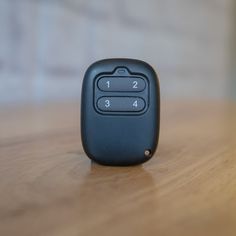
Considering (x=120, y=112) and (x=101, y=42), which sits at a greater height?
(x=101, y=42)

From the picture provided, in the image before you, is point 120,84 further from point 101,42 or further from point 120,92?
point 101,42

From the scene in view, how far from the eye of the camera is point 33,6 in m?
1.16

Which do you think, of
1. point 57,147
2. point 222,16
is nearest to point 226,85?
point 222,16

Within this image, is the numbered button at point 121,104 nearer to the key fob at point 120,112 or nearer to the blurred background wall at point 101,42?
the key fob at point 120,112

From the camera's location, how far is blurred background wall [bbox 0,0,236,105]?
3.74 feet

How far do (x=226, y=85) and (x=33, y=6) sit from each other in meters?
1.37

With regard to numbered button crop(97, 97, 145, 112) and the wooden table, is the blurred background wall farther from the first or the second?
numbered button crop(97, 97, 145, 112)

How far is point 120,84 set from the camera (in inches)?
17.1

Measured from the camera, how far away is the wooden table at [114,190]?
0.27 meters

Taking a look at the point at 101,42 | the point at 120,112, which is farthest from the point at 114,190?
the point at 101,42

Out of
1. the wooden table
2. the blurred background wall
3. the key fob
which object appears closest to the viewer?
the wooden table

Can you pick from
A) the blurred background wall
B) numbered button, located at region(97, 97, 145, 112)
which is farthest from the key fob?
the blurred background wall

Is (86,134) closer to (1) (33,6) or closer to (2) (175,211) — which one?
(2) (175,211)

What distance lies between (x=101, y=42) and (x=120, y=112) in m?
1.00
